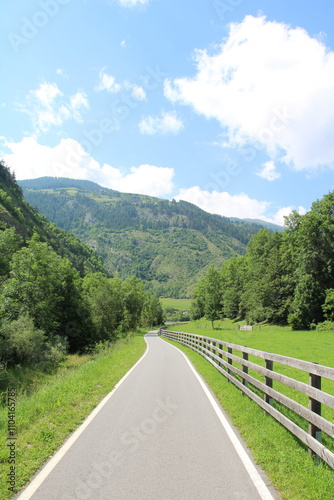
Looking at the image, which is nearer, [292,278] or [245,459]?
[245,459]

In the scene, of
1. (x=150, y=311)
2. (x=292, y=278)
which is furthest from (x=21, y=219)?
(x=292, y=278)

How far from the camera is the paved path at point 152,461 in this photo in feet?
12.6

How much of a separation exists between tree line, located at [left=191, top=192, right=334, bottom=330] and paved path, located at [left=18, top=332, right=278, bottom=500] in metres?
39.1

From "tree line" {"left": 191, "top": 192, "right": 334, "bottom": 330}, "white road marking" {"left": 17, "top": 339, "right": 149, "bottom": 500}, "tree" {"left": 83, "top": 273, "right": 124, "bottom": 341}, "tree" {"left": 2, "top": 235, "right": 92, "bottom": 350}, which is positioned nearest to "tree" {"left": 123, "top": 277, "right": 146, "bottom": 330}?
"tree" {"left": 83, "top": 273, "right": 124, "bottom": 341}

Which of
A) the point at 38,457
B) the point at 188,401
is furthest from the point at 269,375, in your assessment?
the point at 38,457

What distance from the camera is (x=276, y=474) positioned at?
422cm

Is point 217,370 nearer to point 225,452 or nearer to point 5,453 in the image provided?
point 225,452

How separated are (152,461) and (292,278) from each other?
53.4m

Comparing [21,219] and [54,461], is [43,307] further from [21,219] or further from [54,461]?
[21,219]

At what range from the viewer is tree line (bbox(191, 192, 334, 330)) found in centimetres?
4450

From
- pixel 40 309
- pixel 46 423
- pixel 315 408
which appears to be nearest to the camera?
pixel 315 408

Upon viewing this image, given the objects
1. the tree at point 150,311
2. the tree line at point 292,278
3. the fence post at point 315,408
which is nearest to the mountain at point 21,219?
the tree at point 150,311

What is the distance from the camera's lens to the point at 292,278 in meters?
53.8

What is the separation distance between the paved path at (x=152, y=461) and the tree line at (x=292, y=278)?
39.1 metres
